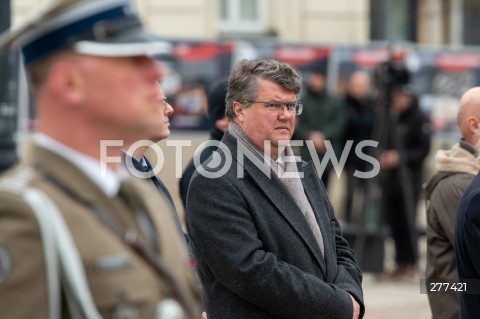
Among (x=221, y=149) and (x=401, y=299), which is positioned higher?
(x=221, y=149)

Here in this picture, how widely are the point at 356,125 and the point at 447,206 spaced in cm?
772

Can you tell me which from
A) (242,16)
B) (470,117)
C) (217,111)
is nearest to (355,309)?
(470,117)

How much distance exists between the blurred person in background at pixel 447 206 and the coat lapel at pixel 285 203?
37.6 inches

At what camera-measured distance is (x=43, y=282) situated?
2.07m

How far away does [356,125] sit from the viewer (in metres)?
12.6

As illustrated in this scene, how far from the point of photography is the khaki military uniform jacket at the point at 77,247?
6.73ft

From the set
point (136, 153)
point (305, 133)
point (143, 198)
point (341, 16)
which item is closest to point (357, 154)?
point (305, 133)

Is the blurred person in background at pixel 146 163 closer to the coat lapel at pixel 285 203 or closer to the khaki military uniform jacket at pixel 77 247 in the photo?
the coat lapel at pixel 285 203

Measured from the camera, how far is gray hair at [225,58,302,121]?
4.39m

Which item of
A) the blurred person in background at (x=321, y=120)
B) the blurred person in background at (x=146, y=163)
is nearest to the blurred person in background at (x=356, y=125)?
the blurred person in background at (x=321, y=120)

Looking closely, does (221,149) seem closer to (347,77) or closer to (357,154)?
(357,154)

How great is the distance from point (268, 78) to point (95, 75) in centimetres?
224

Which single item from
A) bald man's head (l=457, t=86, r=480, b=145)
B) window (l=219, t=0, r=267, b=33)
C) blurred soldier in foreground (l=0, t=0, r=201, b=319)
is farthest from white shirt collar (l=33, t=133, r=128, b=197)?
window (l=219, t=0, r=267, b=33)

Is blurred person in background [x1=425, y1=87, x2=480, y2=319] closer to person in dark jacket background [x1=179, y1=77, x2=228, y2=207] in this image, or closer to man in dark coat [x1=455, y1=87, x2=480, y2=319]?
man in dark coat [x1=455, y1=87, x2=480, y2=319]
